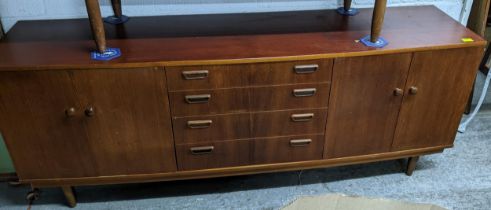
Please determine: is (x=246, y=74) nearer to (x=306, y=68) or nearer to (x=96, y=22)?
(x=306, y=68)

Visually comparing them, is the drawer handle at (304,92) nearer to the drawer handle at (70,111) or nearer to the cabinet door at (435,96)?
the cabinet door at (435,96)

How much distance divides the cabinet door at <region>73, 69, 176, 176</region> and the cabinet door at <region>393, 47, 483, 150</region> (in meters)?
0.93

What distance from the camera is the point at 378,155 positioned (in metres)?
1.74

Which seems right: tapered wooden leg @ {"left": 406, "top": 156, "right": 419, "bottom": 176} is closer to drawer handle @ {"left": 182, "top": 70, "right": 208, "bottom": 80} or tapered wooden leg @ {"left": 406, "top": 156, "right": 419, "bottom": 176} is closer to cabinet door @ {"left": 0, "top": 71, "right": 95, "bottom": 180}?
drawer handle @ {"left": 182, "top": 70, "right": 208, "bottom": 80}

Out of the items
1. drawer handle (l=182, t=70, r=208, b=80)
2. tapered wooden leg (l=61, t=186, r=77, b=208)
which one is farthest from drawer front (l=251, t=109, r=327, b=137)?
tapered wooden leg (l=61, t=186, r=77, b=208)

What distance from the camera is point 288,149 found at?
5.41 feet

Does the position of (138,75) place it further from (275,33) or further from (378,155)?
(378,155)

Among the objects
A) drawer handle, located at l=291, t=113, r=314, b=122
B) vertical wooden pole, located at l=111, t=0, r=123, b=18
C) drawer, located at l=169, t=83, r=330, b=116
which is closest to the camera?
drawer, located at l=169, t=83, r=330, b=116

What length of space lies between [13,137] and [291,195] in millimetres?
1118

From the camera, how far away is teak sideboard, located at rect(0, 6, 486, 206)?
4.56 feet

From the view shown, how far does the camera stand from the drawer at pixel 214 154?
5.19 ft

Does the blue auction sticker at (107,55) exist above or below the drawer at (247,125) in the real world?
above

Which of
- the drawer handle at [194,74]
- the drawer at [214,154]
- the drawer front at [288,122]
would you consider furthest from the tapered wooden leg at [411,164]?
the drawer handle at [194,74]

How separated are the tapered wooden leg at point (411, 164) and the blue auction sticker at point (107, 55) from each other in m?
1.33
